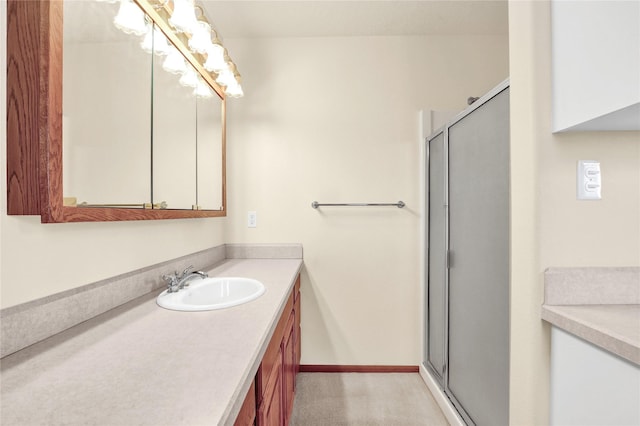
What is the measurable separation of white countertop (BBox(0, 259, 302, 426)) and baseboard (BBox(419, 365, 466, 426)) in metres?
1.29

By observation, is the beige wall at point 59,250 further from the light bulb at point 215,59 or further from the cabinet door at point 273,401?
the light bulb at point 215,59

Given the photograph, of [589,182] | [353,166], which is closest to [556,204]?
[589,182]

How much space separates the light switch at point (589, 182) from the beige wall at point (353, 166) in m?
1.26

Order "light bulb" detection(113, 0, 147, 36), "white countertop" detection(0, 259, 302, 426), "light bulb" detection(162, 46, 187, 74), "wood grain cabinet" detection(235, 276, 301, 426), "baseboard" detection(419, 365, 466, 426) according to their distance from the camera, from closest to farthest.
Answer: "white countertop" detection(0, 259, 302, 426)
"wood grain cabinet" detection(235, 276, 301, 426)
"light bulb" detection(113, 0, 147, 36)
"light bulb" detection(162, 46, 187, 74)
"baseboard" detection(419, 365, 466, 426)

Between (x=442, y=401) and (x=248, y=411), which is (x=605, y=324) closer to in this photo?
(x=248, y=411)

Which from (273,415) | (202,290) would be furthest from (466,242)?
(202,290)

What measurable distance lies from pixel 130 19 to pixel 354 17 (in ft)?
4.70

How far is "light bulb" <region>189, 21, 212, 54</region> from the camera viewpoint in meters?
1.37

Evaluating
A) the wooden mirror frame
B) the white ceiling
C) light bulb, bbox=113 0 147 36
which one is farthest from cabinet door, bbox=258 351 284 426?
the white ceiling

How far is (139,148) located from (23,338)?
2.28 ft

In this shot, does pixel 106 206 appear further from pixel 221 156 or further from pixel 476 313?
pixel 476 313

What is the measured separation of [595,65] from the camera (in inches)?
31.0

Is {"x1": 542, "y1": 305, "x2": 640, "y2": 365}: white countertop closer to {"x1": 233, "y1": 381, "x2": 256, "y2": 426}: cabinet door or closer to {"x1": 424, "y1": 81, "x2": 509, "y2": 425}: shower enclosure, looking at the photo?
{"x1": 424, "y1": 81, "x2": 509, "y2": 425}: shower enclosure

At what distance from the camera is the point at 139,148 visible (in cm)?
112
